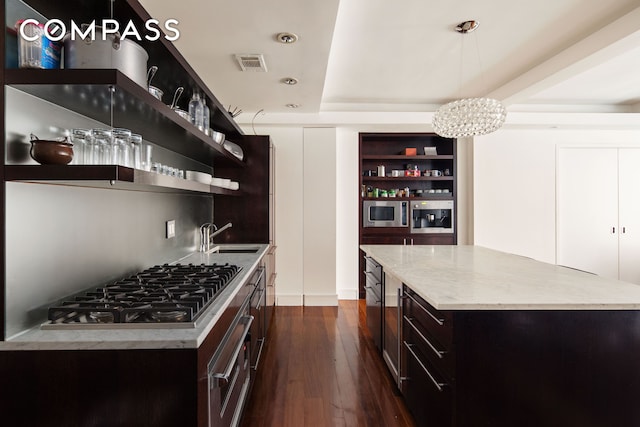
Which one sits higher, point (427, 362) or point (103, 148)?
point (103, 148)

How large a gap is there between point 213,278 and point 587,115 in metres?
5.40

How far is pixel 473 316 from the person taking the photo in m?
1.48

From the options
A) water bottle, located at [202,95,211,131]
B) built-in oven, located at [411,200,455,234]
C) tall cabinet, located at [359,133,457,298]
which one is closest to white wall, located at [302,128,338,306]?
tall cabinet, located at [359,133,457,298]

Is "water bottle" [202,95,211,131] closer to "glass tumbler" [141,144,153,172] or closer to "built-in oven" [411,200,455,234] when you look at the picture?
"glass tumbler" [141,144,153,172]

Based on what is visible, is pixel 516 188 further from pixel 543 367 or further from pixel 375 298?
pixel 543 367

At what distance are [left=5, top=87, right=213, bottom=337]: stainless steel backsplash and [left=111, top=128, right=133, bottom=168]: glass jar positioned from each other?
0.77ft

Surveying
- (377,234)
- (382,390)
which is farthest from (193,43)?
(377,234)

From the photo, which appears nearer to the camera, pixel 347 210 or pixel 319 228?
pixel 319 228

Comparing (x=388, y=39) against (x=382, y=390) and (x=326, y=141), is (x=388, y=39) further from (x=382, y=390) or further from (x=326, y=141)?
(x=382, y=390)

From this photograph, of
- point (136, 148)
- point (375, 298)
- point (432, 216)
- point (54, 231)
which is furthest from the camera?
point (432, 216)

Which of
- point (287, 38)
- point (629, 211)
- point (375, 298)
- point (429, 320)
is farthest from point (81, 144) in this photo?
point (629, 211)

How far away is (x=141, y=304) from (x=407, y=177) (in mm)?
4448

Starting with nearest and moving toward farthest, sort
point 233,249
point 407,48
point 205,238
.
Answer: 1. point 407,48
2. point 205,238
3. point 233,249

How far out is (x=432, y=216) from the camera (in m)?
5.26
